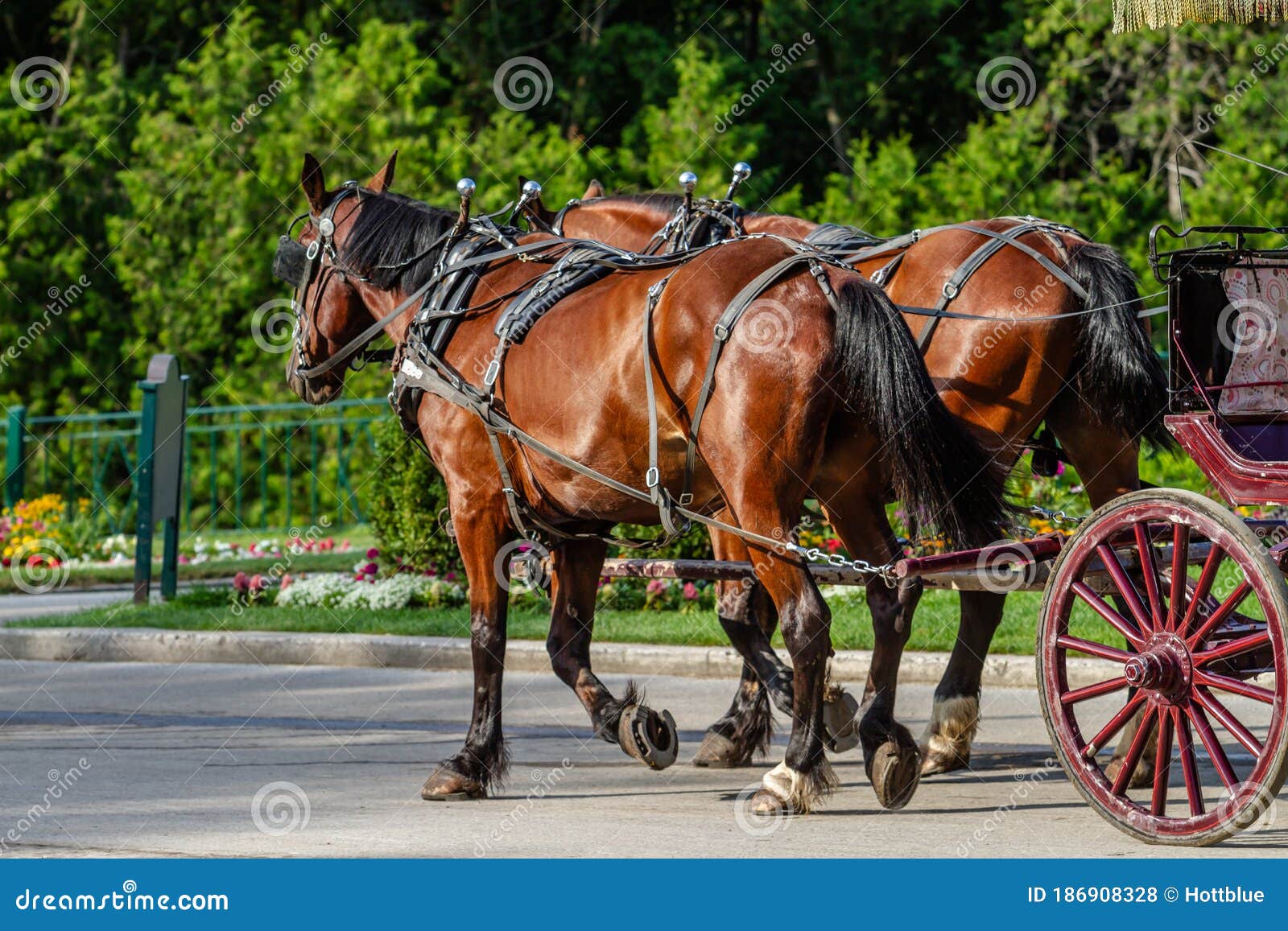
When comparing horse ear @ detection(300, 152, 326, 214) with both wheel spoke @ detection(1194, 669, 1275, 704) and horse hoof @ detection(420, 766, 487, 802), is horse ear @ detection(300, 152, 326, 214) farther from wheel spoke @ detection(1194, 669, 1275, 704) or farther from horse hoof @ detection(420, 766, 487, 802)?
wheel spoke @ detection(1194, 669, 1275, 704)

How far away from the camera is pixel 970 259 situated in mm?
6906

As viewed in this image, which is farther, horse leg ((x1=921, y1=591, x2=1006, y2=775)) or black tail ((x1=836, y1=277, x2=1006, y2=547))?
horse leg ((x1=921, y1=591, x2=1006, y2=775))

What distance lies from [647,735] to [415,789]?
92 cm

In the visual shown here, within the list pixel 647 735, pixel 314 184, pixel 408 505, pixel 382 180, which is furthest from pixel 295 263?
pixel 408 505

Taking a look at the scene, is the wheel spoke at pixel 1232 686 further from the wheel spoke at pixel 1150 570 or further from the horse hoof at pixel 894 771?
the horse hoof at pixel 894 771

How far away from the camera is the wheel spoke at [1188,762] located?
16.7ft

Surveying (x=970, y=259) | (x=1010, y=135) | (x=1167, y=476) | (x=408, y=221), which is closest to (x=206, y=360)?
(x=1010, y=135)

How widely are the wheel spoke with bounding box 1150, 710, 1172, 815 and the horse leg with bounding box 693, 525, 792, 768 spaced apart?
174 centimetres

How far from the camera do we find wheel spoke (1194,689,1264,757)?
498 cm

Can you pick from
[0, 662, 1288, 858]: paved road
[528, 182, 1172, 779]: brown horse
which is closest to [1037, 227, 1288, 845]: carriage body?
[0, 662, 1288, 858]: paved road

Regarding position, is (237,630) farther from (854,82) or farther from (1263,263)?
(854,82)

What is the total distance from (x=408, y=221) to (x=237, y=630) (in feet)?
16.3

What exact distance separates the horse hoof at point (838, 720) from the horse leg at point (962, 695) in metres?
0.31

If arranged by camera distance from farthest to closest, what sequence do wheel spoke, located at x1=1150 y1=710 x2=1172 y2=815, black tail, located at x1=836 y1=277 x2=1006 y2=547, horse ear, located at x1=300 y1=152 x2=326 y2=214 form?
horse ear, located at x1=300 y1=152 x2=326 y2=214 < black tail, located at x1=836 y1=277 x2=1006 y2=547 < wheel spoke, located at x1=1150 y1=710 x2=1172 y2=815
